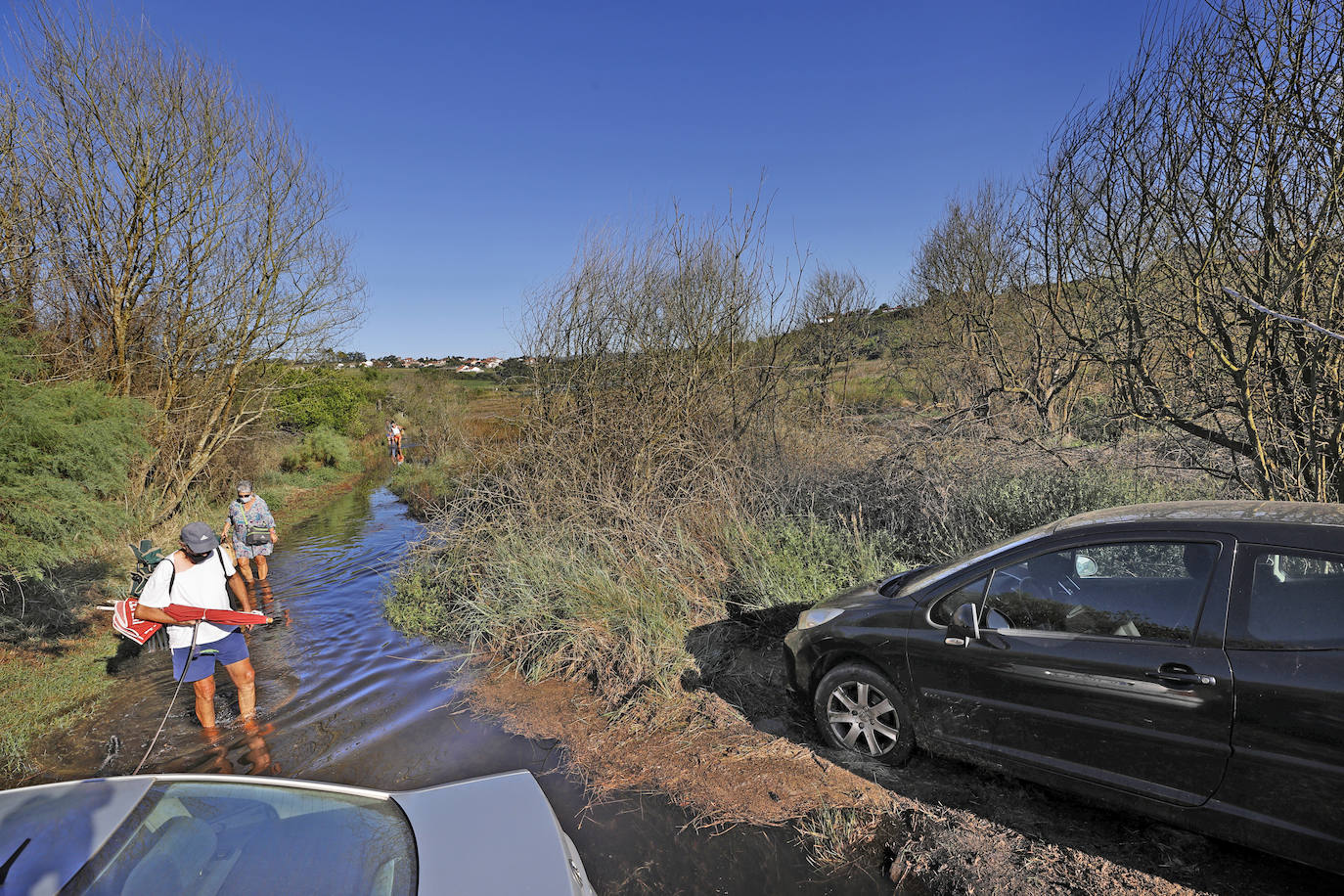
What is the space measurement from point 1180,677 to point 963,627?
957 millimetres

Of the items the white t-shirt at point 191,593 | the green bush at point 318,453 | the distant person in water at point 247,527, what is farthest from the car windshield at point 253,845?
the green bush at point 318,453

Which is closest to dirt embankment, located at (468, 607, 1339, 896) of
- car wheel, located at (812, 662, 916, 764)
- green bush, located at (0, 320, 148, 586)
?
car wheel, located at (812, 662, 916, 764)

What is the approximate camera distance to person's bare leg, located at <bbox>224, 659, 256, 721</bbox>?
218 inches

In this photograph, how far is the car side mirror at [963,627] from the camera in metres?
3.67

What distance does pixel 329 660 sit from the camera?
741 cm

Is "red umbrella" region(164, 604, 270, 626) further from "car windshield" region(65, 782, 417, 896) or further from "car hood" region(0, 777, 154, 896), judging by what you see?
"car windshield" region(65, 782, 417, 896)

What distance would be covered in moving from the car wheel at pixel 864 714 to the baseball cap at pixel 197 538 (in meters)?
4.48

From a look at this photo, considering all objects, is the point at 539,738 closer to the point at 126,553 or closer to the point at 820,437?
the point at 820,437

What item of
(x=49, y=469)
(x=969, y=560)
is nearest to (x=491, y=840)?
(x=969, y=560)

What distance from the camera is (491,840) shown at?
2184 mm

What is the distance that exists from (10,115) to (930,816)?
13527 millimetres

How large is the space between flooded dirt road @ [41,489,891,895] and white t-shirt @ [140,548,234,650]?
2.97 feet

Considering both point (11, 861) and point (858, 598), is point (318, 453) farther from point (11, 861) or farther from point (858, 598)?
point (11, 861)

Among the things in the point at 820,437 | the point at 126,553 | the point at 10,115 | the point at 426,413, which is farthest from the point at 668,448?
the point at 426,413
